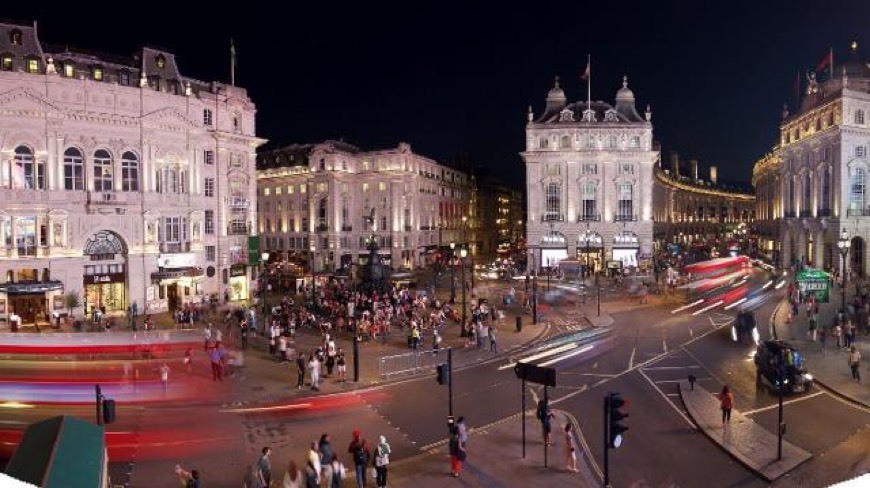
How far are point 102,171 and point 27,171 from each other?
15.4 ft

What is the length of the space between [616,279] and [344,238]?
1471 inches

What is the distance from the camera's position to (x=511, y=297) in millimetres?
51281

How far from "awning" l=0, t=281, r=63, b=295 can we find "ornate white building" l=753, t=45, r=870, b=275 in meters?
61.2

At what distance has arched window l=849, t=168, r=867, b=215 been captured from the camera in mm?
61344

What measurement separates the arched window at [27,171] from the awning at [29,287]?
245 inches

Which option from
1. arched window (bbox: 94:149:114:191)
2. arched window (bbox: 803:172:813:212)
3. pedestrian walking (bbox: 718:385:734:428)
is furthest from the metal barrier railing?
arched window (bbox: 803:172:813:212)

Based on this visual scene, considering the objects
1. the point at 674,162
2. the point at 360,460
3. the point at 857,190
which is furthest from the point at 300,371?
the point at 674,162

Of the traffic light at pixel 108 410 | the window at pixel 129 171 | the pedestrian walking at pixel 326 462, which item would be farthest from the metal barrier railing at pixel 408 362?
the window at pixel 129 171

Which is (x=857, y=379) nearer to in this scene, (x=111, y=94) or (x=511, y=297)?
(x=511, y=297)

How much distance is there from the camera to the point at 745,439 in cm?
1864

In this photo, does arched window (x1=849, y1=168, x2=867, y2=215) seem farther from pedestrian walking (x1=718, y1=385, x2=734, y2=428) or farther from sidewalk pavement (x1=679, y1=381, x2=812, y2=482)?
pedestrian walking (x1=718, y1=385, x2=734, y2=428)

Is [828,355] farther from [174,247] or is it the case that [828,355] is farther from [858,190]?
[174,247]

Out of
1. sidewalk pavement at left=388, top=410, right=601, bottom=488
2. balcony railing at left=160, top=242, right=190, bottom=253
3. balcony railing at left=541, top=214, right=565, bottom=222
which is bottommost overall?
sidewalk pavement at left=388, top=410, right=601, bottom=488

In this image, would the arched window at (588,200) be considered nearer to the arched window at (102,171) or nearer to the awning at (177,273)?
the awning at (177,273)
